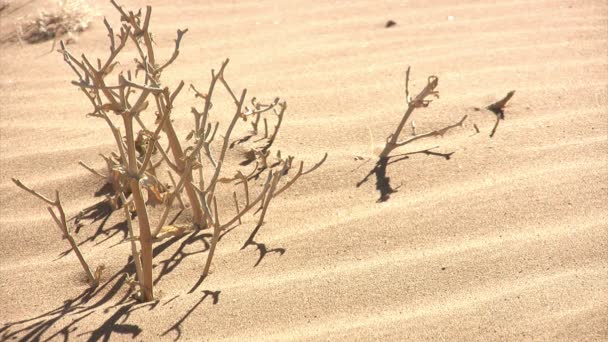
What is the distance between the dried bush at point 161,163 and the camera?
57.7 inches

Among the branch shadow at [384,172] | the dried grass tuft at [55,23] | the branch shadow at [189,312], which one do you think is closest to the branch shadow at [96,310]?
the branch shadow at [189,312]

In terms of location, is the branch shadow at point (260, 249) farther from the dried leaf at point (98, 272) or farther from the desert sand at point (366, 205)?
the dried leaf at point (98, 272)

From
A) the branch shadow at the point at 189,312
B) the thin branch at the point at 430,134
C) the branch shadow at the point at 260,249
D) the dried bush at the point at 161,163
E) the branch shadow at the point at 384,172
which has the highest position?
the dried bush at the point at 161,163

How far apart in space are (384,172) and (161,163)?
720 mm

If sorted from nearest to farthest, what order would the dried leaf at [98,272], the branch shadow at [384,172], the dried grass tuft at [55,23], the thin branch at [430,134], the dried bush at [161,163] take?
the dried bush at [161,163], the dried leaf at [98,272], the branch shadow at [384,172], the thin branch at [430,134], the dried grass tuft at [55,23]

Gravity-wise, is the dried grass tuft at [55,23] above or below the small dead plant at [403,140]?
above

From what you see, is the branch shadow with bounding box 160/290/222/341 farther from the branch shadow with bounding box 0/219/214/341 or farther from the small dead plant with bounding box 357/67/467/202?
the small dead plant with bounding box 357/67/467/202

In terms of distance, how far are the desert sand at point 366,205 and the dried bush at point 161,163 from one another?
8cm

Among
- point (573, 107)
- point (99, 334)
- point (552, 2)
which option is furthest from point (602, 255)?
point (552, 2)

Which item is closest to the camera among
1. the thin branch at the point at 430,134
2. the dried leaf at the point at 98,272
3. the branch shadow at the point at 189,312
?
the branch shadow at the point at 189,312

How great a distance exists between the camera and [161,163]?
7.55ft

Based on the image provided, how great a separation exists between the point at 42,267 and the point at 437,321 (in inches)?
42.1

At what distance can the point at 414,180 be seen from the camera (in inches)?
85.2

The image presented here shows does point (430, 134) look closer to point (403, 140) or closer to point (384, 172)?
point (403, 140)
